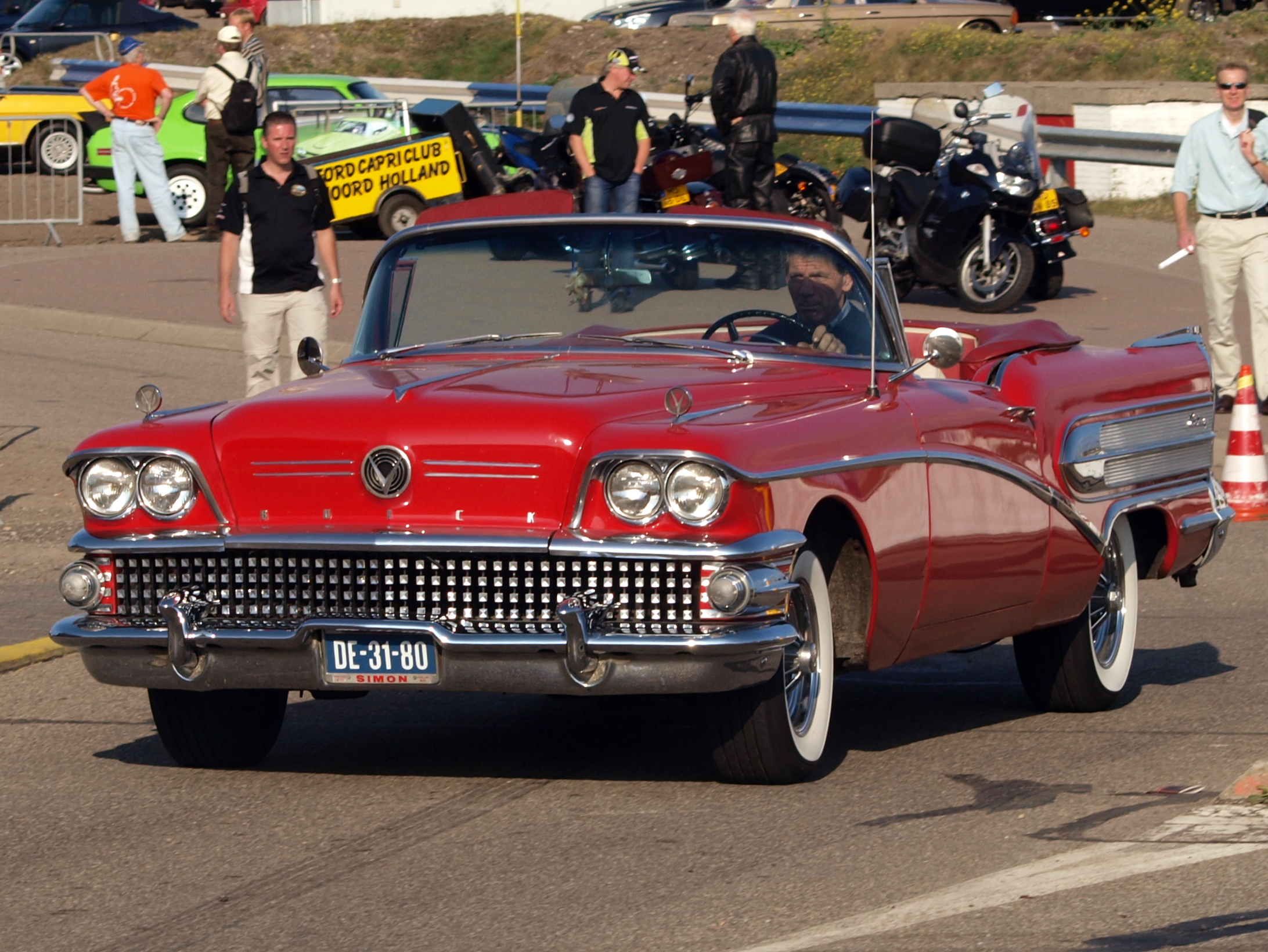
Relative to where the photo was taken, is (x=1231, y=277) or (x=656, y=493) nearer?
(x=656, y=493)

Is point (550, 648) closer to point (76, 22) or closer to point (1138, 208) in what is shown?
point (1138, 208)

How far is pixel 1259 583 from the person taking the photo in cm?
957

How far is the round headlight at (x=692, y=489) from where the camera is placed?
524 centimetres

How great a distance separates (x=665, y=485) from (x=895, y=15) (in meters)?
30.6

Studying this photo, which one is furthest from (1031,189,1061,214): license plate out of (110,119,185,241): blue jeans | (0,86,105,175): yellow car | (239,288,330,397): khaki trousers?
(0,86,105,175): yellow car

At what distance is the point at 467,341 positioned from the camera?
668 cm

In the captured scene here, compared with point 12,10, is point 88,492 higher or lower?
lower

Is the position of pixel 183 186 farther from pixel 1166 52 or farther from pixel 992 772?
pixel 992 772

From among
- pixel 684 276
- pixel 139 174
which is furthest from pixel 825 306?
pixel 139 174

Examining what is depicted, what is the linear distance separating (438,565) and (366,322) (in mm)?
1837

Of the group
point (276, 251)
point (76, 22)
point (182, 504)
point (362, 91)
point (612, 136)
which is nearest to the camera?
point (182, 504)

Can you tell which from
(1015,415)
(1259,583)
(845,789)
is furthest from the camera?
(1259,583)

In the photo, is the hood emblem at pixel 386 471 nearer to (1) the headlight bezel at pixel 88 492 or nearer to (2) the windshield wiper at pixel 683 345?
(1) the headlight bezel at pixel 88 492

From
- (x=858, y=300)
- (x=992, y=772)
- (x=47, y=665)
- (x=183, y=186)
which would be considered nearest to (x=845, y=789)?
(x=992, y=772)
